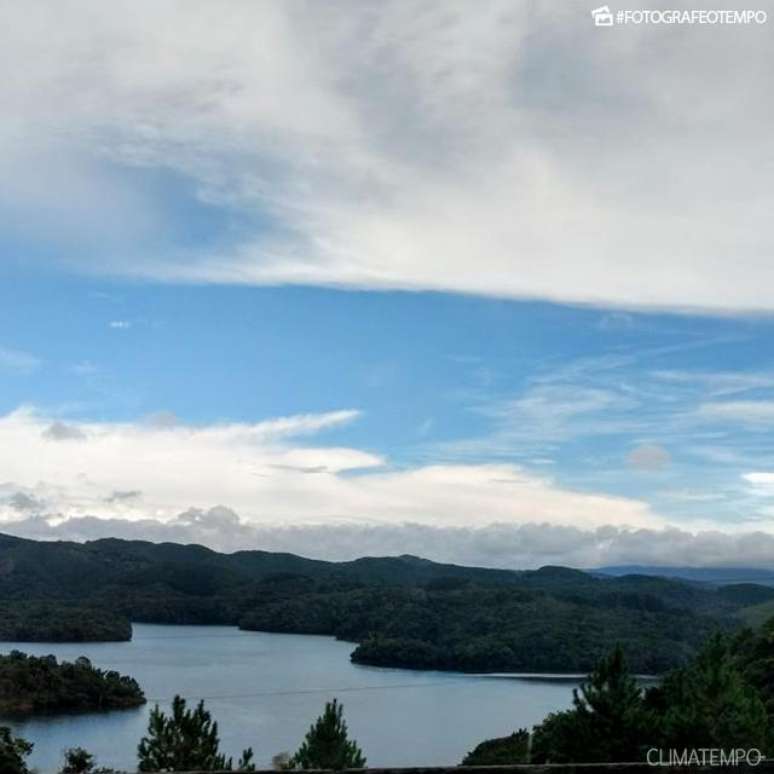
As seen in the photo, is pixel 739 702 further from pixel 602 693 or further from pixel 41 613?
pixel 41 613

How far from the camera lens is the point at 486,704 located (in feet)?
276

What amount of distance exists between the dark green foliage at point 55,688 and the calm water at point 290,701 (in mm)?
2425

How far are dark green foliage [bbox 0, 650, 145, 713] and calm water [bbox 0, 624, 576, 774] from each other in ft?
7.96

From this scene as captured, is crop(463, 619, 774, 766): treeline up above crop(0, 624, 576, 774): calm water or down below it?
above

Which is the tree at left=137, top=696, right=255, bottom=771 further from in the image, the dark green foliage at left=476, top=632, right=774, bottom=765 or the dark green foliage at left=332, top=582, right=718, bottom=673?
the dark green foliage at left=332, top=582, right=718, bottom=673

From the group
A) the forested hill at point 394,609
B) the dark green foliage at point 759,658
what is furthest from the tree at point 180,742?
the forested hill at point 394,609

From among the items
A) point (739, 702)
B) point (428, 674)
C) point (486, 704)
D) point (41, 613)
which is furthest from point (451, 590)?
point (739, 702)

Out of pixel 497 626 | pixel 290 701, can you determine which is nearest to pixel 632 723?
pixel 290 701

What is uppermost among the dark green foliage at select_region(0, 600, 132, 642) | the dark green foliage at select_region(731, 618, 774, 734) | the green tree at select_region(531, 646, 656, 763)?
the green tree at select_region(531, 646, 656, 763)

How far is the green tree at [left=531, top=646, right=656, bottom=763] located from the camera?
17.4 m

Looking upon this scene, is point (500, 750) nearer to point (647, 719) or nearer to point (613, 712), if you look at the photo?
point (647, 719)

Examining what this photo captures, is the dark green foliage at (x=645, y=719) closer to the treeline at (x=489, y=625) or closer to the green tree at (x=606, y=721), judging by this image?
the green tree at (x=606, y=721)

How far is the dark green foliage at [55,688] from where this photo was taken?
7312 centimetres

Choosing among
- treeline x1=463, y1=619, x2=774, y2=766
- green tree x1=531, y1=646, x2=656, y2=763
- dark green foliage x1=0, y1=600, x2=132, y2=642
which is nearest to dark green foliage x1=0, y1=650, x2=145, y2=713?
dark green foliage x1=0, y1=600, x2=132, y2=642
